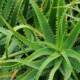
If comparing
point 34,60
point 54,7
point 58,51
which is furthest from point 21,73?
point 54,7

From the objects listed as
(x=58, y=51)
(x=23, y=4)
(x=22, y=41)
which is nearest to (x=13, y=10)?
(x=23, y=4)

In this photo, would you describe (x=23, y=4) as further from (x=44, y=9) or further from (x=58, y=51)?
(x=58, y=51)

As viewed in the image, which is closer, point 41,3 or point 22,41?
point 22,41

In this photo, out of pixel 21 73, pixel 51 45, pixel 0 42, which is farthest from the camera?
pixel 0 42

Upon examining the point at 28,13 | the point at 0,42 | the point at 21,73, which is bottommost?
the point at 21,73

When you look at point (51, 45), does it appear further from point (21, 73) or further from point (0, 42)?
point (0, 42)

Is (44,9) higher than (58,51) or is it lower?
higher

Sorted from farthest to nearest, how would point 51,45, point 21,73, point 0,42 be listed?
point 0,42 → point 21,73 → point 51,45
